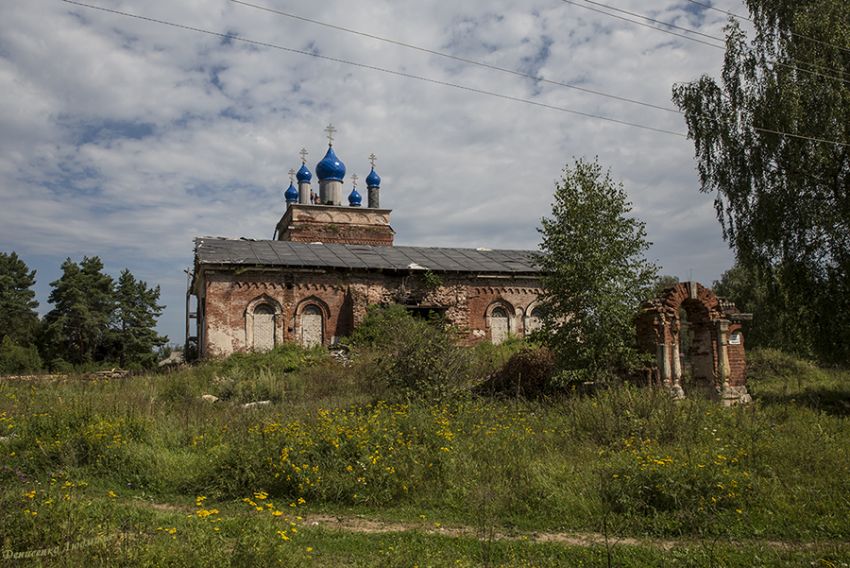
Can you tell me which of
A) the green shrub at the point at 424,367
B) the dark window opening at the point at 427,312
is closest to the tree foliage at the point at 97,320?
the dark window opening at the point at 427,312

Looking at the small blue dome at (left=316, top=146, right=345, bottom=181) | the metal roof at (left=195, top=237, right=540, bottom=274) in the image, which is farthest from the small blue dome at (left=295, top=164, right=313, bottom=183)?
the metal roof at (left=195, top=237, right=540, bottom=274)

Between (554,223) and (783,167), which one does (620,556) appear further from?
(783,167)

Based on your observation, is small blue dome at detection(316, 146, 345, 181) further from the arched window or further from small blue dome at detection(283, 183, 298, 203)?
the arched window

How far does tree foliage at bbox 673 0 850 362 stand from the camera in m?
14.9

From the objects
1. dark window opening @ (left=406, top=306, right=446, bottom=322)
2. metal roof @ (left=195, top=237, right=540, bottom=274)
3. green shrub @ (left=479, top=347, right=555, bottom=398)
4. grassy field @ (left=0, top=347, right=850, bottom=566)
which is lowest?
grassy field @ (left=0, top=347, right=850, bottom=566)

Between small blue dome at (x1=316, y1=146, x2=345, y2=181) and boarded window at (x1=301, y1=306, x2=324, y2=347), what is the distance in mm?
16032

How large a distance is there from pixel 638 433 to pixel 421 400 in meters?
4.07

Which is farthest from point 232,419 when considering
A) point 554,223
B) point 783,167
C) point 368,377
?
point 783,167

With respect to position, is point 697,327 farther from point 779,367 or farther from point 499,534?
point 499,534

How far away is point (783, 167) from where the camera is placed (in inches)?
631

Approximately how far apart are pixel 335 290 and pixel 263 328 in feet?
9.88

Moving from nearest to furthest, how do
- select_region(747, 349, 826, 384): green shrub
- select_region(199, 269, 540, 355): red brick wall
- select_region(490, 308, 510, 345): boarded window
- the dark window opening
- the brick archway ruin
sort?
1. the brick archway ruin
2. select_region(747, 349, 826, 384): green shrub
3. select_region(199, 269, 540, 355): red brick wall
4. the dark window opening
5. select_region(490, 308, 510, 345): boarded window

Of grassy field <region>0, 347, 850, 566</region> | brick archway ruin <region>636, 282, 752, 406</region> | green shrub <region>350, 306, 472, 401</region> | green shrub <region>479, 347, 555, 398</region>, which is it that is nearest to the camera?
grassy field <region>0, 347, 850, 566</region>

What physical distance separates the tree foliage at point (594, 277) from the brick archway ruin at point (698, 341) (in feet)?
2.11
